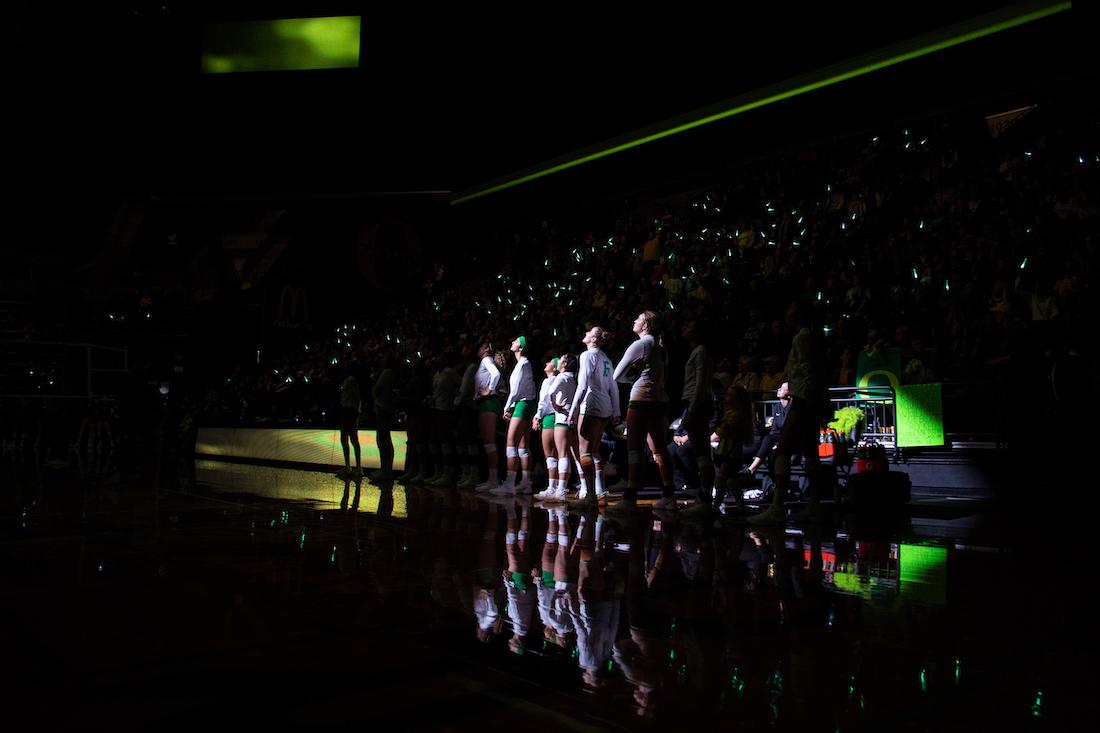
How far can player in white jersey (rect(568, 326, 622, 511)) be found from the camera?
7.94 metres

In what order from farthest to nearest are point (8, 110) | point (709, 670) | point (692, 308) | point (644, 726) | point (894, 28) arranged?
point (692, 308) < point (8, 110) < point (894, 28) < point (709, 670) < point (644, 726)

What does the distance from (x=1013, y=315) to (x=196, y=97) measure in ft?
38.6

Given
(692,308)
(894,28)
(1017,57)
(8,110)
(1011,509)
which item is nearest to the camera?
(1011,509)

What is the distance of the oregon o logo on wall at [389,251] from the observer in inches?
792

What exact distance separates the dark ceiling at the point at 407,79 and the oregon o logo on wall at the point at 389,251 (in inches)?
231

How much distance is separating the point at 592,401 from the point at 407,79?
644 centimetres

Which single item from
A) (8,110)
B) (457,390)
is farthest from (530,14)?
(8,110)

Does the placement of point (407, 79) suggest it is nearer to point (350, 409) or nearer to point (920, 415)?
point (350, 409)

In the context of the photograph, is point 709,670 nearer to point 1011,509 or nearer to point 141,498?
point 1011,509

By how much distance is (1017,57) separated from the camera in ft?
40.7

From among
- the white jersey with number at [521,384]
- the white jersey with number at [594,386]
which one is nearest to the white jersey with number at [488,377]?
the white jersey with number at [521,384]

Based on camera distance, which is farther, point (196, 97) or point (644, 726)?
point (196, 97)

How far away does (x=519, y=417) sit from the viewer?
9.48 meters

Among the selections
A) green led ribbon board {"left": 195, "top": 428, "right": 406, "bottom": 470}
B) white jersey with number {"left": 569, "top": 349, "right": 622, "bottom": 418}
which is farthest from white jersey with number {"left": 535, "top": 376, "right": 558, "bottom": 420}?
green led ribbon board {"left": 195, "top": 428, "right": 406, "bottom": 470}
